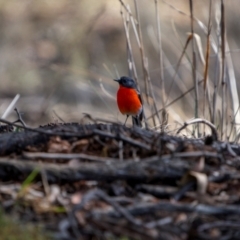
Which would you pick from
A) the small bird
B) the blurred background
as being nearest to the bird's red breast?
the small bird

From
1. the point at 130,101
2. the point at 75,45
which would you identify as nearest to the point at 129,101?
the point at 130,101

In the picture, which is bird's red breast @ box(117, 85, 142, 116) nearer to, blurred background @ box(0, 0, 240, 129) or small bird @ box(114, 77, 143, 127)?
small bird @ box(114, 77, 143, 127)

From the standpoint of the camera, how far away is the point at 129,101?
23.4ft

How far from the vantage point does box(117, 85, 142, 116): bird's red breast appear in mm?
7074

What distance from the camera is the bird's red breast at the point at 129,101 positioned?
279 inches

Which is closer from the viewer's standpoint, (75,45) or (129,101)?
(129,101)

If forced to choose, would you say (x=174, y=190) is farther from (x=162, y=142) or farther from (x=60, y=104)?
(x=60, y=104)

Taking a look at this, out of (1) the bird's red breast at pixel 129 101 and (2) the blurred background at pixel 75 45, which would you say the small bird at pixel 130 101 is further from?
(2) the blurred background at pixel 75 45

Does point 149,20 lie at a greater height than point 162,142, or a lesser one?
greater

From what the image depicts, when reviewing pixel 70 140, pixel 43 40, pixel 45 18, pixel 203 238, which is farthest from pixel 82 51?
pixel 203 238

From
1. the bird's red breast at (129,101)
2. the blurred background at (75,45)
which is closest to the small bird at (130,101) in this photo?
the bird's red breast at (129,101)

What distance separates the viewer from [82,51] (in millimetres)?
14406

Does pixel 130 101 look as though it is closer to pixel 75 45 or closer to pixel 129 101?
pixel 129 101

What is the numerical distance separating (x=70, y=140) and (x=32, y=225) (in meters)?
0.86
